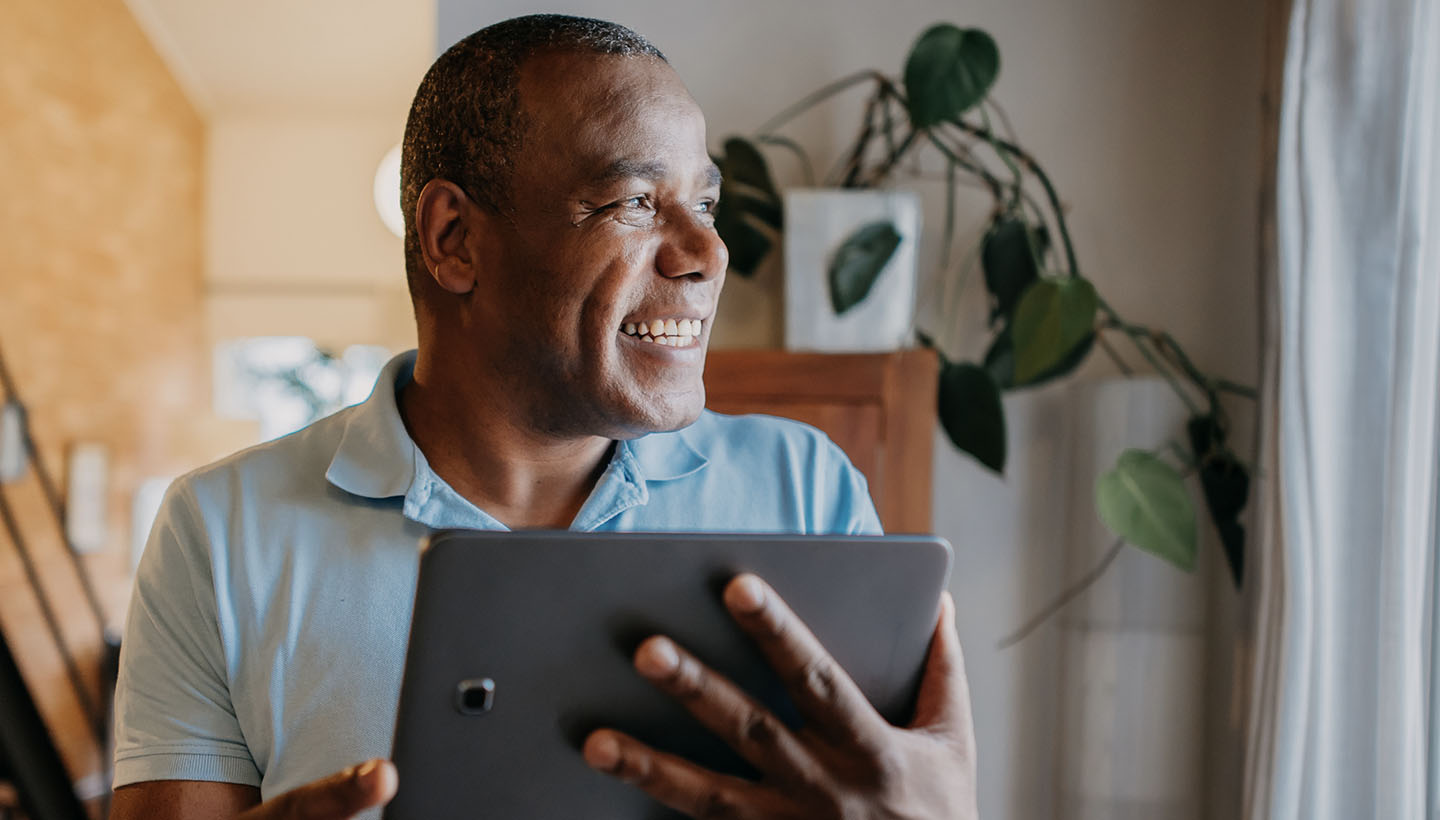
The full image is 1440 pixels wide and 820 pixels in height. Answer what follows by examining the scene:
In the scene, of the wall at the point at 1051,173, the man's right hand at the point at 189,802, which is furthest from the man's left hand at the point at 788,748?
the wall at the point at 1051,173

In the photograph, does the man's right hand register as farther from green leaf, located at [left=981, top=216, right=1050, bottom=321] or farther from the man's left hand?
green leaf, located at [left=981, top=216, right=1050, bottom=321]

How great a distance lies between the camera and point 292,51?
532cm

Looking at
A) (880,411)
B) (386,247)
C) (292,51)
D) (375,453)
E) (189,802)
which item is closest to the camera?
(189,802)

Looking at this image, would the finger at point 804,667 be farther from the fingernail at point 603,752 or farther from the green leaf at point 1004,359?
the green leaf at point 1004,359

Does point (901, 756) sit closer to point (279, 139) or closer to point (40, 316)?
point (40, 316)

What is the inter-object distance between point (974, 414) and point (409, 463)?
111 centimetres

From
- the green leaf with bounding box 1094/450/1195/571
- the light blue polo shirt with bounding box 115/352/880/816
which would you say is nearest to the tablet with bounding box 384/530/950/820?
the light blue polo shirt with bounding box 115/352/880/816

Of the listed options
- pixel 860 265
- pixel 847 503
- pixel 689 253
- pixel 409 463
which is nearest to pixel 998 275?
pixel 860 265

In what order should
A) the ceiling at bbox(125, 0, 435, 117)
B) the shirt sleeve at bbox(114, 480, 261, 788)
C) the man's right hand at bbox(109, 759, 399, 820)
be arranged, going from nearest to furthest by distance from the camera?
the man's right hand at bbox(109, 759, 399, 820)
the shirt sleeve at bbox(114, 480, 261, 788)
the ceiling at bbox(125, 0, 435, 117)

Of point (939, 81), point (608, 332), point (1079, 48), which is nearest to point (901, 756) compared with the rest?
point (608, 332)

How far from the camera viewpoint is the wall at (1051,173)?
2.13 meters

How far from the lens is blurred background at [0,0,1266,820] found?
213 centimetres

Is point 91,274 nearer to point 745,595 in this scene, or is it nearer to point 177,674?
point 177,674

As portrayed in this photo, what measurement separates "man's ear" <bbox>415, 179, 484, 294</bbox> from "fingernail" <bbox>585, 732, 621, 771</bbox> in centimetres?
54
